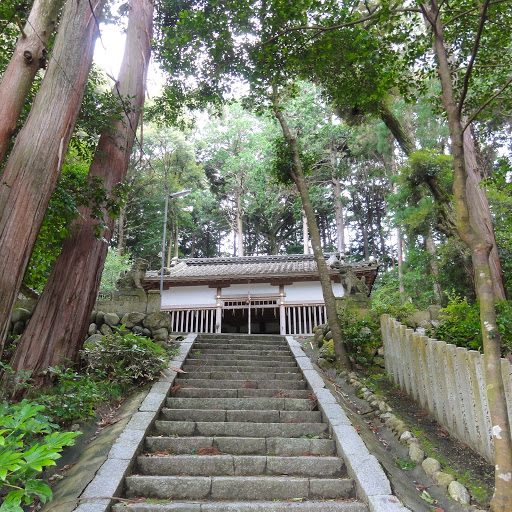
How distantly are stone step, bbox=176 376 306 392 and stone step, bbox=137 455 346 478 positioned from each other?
2.31m

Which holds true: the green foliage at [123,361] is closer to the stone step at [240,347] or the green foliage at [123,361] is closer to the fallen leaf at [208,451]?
the fallen leaf at [208,451]

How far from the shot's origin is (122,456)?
3938mm

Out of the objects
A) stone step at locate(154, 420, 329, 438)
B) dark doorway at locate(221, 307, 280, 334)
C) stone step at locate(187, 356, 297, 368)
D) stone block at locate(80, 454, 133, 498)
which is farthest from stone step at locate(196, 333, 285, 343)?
stone block at locate(80, 454, 133, 498)

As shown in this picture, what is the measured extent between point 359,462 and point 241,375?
3395 millimetres

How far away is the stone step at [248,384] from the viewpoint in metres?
6.53

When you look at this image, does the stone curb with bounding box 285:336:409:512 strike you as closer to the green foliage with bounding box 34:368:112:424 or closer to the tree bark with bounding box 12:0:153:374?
the green foliage with bounding box 34:368:112:424

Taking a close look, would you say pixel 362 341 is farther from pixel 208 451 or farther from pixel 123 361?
pixel 123 361

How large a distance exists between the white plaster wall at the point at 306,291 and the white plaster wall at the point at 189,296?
2.62m

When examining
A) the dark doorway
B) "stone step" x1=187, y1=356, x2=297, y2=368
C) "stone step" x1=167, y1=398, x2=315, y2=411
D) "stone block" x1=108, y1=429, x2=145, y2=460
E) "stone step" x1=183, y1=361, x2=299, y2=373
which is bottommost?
"stone block" x1=108, y1=429, x2=145, y2=460

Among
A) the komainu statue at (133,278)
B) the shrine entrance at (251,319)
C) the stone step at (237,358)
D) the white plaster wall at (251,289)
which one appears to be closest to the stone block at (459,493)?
the stone step at (237,358)

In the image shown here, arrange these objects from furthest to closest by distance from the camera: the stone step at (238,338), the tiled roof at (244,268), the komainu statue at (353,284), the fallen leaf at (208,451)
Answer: the tiled roof at (244,268)
the komainu statue at (353,284)
the stone step at (238,338)
the fallen leaf at (208,451)

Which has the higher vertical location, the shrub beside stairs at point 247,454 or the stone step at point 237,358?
the stone step at point 237,358

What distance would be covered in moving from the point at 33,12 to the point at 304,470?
6194 mm

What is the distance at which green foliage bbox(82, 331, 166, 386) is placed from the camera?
5.90 metres
